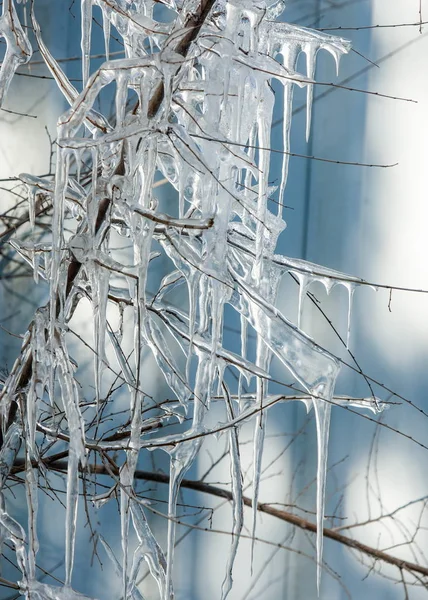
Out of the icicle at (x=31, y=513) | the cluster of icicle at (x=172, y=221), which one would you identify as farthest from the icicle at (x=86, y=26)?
the icicle at (x=31, y=513)

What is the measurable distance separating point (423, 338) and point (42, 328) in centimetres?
134

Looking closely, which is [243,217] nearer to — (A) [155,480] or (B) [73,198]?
(B) [73,198]

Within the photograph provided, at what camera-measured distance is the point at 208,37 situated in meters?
0.96

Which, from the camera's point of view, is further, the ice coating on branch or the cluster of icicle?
the ice coating on branch

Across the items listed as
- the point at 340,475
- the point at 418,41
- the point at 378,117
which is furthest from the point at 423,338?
the point at 418,41

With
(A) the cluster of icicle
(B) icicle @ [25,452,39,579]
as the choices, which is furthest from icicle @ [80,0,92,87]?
(B) icicle @ [25,452,39,579]

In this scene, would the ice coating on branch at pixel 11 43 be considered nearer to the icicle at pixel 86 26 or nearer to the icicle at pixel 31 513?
the icicle at pixel 86 26

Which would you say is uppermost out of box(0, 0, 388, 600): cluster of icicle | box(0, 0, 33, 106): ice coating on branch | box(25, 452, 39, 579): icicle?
box(0, 0, 33, 106): ice coating on branch

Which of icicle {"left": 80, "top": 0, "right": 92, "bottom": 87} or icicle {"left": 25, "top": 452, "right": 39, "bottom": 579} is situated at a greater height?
icicle {"left": 80, "top": 0, "right": 92, "bottom": 87}

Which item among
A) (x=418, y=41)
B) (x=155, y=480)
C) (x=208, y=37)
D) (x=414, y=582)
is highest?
(x=418, y=41)

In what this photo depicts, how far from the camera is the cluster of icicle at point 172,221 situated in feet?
3.01

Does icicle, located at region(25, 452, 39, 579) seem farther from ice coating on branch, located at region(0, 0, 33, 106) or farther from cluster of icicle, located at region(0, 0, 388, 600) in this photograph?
ice coating on branch, located at region(0, 0, 33, 106)

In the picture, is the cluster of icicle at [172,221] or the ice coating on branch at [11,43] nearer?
the cluster of icicle at [172,221]

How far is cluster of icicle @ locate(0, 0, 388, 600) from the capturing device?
92 cm
